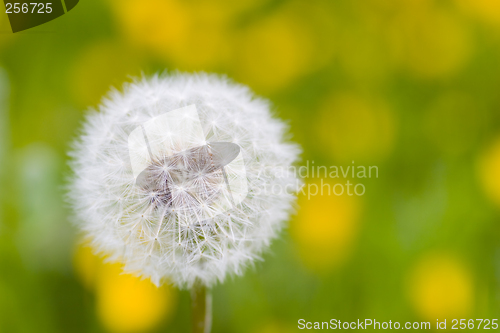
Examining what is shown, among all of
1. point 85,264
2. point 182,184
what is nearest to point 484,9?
point 182,184

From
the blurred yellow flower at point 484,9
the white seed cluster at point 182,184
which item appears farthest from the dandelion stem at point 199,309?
the blurred yellow flower at point 484,9

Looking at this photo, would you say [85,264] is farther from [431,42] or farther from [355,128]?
[431,42]

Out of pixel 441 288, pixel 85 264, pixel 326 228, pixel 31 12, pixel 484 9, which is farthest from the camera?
pixel 484 9

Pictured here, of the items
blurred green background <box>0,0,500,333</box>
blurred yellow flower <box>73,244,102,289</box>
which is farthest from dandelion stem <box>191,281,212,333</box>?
blurred yellow flower <box>73,244,102,289</box>

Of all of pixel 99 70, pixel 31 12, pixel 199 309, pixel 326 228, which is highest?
pixel 99 70

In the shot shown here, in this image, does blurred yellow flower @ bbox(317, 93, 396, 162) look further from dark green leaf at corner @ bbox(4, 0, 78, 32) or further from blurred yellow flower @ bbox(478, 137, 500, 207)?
dark green leaf at corner @ bbox(4, 0, 78, 32)

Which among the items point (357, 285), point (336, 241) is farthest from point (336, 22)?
point (357, 285)
